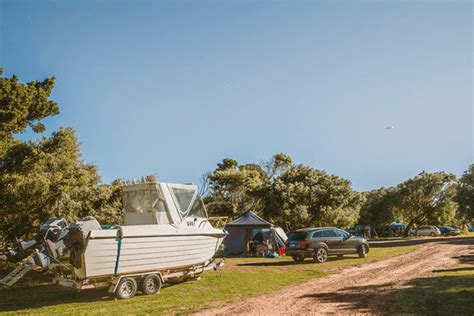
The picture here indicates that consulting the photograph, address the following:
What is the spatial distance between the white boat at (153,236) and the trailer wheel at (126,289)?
310 millimetres

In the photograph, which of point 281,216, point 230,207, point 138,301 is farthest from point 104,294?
point 230,207

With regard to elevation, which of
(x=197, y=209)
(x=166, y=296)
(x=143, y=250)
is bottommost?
(x=166, y=296)

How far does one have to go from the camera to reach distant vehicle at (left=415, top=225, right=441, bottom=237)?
47.2 meters

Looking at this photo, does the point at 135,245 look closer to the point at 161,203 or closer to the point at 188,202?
the point at 161,203

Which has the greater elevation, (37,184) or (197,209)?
(37,184)

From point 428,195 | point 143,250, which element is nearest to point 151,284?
point 143,250

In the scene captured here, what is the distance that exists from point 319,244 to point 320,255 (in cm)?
51

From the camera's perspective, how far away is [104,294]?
1065cm

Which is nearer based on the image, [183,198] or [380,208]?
[183,198]

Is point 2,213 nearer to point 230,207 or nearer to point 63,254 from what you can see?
point 63,254

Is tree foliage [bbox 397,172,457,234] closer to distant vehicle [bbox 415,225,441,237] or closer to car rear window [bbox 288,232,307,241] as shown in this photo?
distant vehicle [bbox 415,225,441,237]

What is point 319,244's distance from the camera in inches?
688

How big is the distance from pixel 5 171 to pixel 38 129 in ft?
7.09

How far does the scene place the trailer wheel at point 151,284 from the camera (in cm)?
1019
